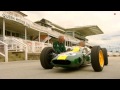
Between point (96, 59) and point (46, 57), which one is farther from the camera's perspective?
point (46, 57)

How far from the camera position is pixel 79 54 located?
Answer: 8.45m

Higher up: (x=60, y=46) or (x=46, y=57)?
(x=60, y=46)

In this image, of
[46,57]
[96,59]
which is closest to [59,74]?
[96,59]

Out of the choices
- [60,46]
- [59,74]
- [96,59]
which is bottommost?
[59,74]

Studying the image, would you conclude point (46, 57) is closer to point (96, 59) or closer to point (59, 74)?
point (59, 74)

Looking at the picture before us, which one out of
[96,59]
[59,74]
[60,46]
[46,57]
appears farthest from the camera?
[60,46]

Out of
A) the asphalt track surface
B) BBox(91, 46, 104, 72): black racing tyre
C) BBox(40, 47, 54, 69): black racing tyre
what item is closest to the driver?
BBox(40, 47, 54, 69): black racing tyre

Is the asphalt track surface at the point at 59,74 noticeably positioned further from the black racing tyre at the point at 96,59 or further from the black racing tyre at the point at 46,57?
the black racing tyre at the point at 46,57

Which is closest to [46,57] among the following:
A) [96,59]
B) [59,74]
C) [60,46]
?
[60,46]

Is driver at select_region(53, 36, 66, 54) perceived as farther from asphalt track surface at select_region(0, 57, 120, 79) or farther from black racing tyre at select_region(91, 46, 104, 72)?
black racing tyre at select_region(91, 46, 104, 72)

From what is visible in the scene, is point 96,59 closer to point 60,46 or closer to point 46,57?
point 46,57

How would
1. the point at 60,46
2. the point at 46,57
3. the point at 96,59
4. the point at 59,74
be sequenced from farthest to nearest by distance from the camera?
the point at 60,46 < the point at 46,57 < the point at 96,59 < the point at 59,74

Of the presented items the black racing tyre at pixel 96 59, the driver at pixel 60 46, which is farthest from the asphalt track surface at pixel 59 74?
the driver at pixel 60 46
